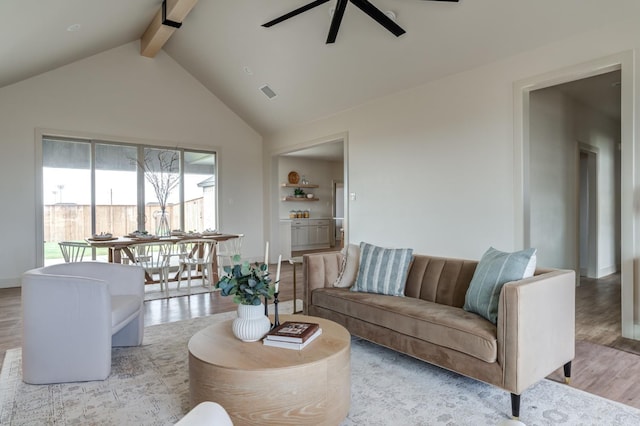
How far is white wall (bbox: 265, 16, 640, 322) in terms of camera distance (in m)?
3.75

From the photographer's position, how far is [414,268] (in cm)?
329

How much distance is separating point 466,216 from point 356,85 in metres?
2.42

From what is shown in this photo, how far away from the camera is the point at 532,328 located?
6.96 ft

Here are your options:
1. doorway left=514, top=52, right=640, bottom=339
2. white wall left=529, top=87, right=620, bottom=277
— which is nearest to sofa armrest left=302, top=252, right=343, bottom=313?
doorway left=514, top=52, right=640, bottom=339

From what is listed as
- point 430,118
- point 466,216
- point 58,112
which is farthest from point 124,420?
point 58,112

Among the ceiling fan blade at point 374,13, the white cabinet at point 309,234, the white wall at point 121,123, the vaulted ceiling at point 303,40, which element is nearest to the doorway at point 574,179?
the vaulted ceiling at point 303,40

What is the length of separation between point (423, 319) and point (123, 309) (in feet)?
7.02

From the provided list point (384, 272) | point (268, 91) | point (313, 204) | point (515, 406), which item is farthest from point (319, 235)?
point (515, 406)

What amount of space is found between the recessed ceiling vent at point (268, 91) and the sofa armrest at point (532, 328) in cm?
523

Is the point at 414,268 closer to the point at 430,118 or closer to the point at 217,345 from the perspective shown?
the point at 217,345

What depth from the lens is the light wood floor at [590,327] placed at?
2.50 m

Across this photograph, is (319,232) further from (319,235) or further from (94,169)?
(94,169)

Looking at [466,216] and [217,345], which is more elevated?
[466,216]

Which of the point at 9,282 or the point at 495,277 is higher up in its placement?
the point at 495,277
